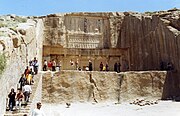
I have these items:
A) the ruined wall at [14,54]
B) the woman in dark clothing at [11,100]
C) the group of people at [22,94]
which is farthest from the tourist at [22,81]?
the woman in dark clothing at [11,100]

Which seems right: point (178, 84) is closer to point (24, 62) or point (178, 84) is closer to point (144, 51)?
point (144, 51)

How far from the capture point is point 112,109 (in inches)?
734

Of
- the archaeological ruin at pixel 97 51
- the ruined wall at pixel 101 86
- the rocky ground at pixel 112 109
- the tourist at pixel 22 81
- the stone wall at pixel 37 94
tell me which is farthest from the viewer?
the ruined wall at pixel 101 86

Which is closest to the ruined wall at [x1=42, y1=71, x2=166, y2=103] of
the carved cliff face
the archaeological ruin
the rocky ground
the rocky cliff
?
the archaeological ruin

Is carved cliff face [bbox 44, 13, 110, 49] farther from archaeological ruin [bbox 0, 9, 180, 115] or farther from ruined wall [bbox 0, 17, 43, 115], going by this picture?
ruined wall [bbox 0, 17, 43, 115]

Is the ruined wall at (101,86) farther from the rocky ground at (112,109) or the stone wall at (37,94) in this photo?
the stone wall at (37,94)

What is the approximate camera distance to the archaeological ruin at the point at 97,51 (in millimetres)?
19208

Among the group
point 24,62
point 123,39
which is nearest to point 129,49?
point 123,39

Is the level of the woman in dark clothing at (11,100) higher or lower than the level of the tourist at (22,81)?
lower

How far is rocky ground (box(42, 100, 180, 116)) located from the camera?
16978 millimetres

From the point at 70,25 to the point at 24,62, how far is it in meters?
10.6

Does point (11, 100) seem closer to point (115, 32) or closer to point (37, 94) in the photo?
point (37, 94)

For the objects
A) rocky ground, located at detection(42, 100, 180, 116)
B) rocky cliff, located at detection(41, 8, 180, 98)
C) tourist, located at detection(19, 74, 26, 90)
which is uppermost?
rocky cliff, located at detection(41, 8, 180, 98)

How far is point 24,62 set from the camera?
800 inches
